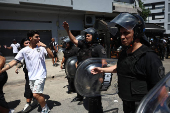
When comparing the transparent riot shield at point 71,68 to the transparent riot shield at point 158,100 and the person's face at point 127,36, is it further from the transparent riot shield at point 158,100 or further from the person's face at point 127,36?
the transparent riot shield at point 158,100

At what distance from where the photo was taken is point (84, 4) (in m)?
11.1

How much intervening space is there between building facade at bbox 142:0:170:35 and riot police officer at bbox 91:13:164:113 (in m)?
41.0

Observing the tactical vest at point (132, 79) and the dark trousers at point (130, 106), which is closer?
the tactical vest at point (132, 79)

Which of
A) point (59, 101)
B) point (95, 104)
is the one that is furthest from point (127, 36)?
point (59, 101)

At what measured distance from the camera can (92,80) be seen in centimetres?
246

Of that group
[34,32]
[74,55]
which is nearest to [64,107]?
[74,55]

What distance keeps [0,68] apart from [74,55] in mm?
2271

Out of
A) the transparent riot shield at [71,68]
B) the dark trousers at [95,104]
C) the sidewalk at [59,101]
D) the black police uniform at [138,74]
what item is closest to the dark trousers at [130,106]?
the black police uniform at [138,74]

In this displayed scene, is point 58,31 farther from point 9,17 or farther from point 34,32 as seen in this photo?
point 34,32

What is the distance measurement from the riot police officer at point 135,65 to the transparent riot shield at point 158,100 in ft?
0.78

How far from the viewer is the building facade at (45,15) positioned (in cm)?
933

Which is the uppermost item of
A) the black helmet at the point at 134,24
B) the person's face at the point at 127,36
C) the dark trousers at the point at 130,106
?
the black helmet at the point at 134,24

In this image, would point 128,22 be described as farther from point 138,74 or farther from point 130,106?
point 130,106

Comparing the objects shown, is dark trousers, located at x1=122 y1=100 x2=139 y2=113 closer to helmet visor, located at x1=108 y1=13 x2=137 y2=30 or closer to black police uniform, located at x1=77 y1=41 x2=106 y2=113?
helmet visor, located at x1=108 y1=13 x2=137 y2=30
